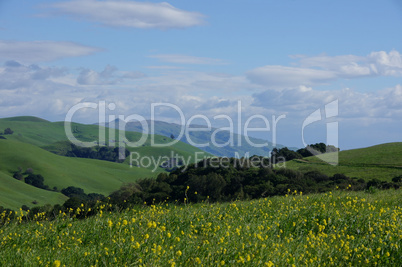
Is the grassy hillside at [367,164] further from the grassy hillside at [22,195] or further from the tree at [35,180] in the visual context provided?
the tree at [35,180]

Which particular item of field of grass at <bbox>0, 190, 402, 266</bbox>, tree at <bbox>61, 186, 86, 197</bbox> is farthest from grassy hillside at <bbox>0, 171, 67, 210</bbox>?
field of grass at <bbox>0, 190, 402, 266</bbox>

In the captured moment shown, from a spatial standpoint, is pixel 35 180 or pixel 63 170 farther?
pixel 63 170

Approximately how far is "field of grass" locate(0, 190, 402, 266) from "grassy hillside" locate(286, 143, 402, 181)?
3018cm

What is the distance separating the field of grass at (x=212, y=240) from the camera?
6.23 meters

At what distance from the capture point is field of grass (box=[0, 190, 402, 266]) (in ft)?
20.4

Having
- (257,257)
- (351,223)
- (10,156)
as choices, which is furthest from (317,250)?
(10,156)

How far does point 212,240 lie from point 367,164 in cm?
4251

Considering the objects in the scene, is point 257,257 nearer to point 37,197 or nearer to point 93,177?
point 37,197

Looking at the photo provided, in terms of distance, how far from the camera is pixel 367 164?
45.2 metres

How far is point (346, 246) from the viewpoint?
742 centimetres

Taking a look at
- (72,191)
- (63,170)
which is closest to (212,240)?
(72,191)

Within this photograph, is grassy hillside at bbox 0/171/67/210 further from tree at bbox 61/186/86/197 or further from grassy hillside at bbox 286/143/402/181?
grassy hillside at bbox 286/143/402/181

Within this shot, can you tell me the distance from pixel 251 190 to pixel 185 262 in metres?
29.8

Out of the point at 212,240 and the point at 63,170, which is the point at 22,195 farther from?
the point at 212,240
